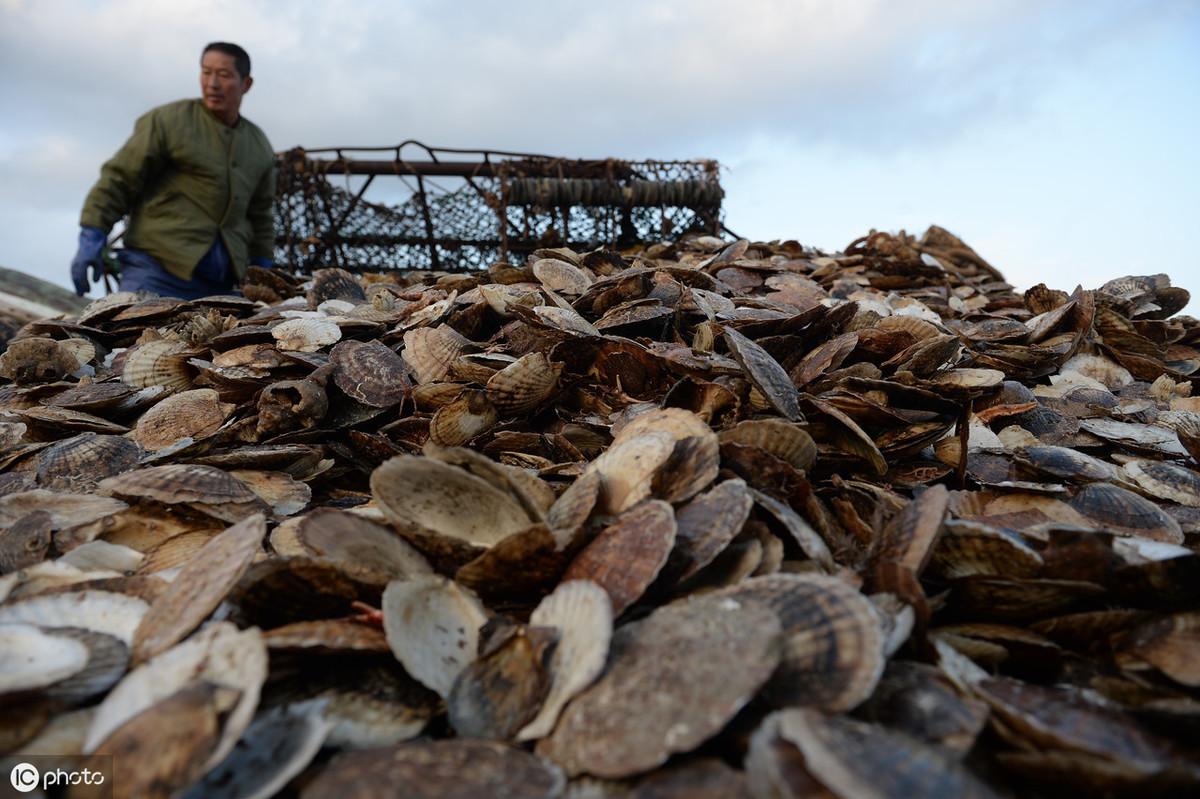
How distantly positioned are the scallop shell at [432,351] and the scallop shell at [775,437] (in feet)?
4.32

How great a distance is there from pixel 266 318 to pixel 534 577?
290 centimetres

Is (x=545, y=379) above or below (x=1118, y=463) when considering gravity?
above

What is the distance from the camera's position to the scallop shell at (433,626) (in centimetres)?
153

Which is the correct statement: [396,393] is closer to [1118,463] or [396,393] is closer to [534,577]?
[534,577]

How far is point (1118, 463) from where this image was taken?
2842mm

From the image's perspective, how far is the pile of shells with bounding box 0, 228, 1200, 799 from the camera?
1.28 m

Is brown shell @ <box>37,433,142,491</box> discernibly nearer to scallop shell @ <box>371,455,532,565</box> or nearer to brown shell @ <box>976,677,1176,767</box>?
scallop shell @ <box>371,455,532,565</box>

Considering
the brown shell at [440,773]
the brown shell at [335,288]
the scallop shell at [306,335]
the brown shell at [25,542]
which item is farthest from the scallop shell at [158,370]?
the brown shell at [440,773]

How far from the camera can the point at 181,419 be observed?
118 inches

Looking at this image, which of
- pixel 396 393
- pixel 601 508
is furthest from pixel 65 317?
pixel 601 508

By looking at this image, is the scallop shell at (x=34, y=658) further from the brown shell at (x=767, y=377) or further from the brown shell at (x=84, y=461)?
the brown shell at (x=767, y=377)

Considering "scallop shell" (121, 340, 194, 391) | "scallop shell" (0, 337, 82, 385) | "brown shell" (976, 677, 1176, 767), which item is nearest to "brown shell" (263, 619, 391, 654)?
"brown shell" (976, 677, 1176, 767)

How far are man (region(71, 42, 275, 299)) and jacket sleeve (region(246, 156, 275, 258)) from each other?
9 centimetres

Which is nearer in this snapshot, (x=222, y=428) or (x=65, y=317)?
(x=222, y=428)
